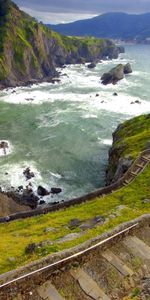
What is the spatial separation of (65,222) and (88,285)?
11.6 meters

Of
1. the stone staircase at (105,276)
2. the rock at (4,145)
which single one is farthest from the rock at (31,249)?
the rock at (4,145)

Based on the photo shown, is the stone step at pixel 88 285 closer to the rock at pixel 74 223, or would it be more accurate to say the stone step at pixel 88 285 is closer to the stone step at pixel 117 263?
the stone step at pixel 117 263

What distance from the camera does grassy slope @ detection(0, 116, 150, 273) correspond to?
2473cm

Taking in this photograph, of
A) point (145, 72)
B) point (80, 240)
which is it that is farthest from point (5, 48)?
point (80, 240)

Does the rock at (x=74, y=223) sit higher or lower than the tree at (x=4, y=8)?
lower

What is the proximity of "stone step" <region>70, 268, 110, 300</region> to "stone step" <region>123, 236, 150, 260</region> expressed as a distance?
14.5 feet

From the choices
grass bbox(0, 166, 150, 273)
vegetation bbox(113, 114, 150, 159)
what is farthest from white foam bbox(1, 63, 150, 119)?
grass bbox(0, 166, 150, 273)

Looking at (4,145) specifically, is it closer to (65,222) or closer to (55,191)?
(55,191)

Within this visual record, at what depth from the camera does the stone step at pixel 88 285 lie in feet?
69.4

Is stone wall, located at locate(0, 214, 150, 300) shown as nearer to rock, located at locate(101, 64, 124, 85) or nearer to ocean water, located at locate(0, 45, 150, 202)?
ocean water, located at locate(0, 45, 150, 202)

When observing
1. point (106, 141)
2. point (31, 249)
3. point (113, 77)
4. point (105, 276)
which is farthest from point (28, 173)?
point (113, 77)

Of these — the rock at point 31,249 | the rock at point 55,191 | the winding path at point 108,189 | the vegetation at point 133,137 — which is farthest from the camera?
the rock at point 55,191

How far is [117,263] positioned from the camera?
2389cm

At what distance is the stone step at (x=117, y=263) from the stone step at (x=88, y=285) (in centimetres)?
206
